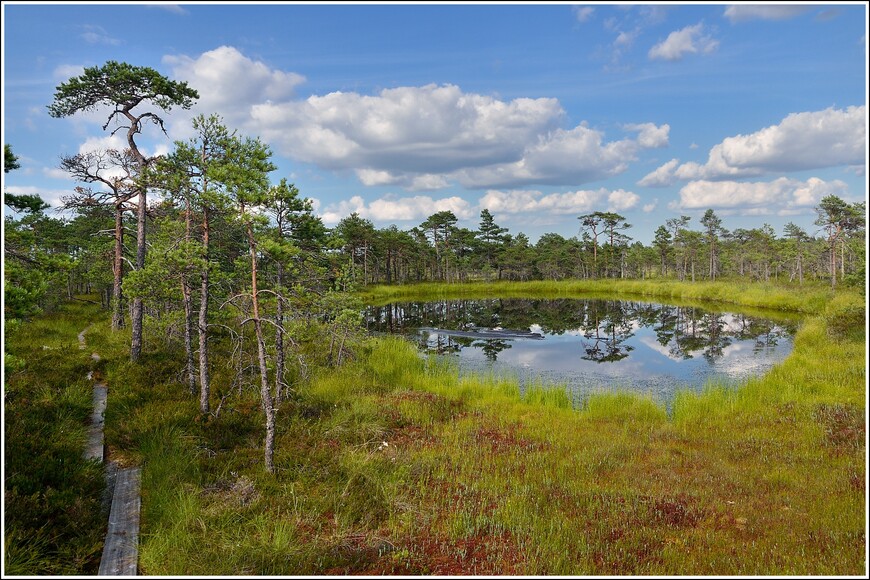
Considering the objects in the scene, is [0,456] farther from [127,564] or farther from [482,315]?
[482,315]

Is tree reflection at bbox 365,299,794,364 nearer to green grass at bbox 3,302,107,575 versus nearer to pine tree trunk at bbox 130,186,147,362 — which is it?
pine tree trunk at bbox 130,186,147,362

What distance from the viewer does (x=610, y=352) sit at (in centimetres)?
2769

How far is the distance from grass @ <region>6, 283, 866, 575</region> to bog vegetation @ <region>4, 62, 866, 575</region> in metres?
0.05

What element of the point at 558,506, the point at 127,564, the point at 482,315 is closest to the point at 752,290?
the point at 482,315

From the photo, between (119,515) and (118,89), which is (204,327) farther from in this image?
(118,89)

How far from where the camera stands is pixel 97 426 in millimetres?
11219

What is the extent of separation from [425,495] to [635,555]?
385cm

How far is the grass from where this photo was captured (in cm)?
664

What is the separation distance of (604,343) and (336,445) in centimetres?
2428

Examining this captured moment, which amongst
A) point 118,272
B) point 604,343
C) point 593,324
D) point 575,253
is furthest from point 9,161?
point 575,253

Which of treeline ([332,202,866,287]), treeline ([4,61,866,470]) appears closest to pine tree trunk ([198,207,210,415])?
treeline ([4,61,866,470])

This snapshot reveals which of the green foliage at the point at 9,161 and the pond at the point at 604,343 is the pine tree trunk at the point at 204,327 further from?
the pond at the point at 604,343

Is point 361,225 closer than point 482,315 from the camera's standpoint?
No

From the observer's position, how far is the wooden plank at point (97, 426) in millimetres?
9664
